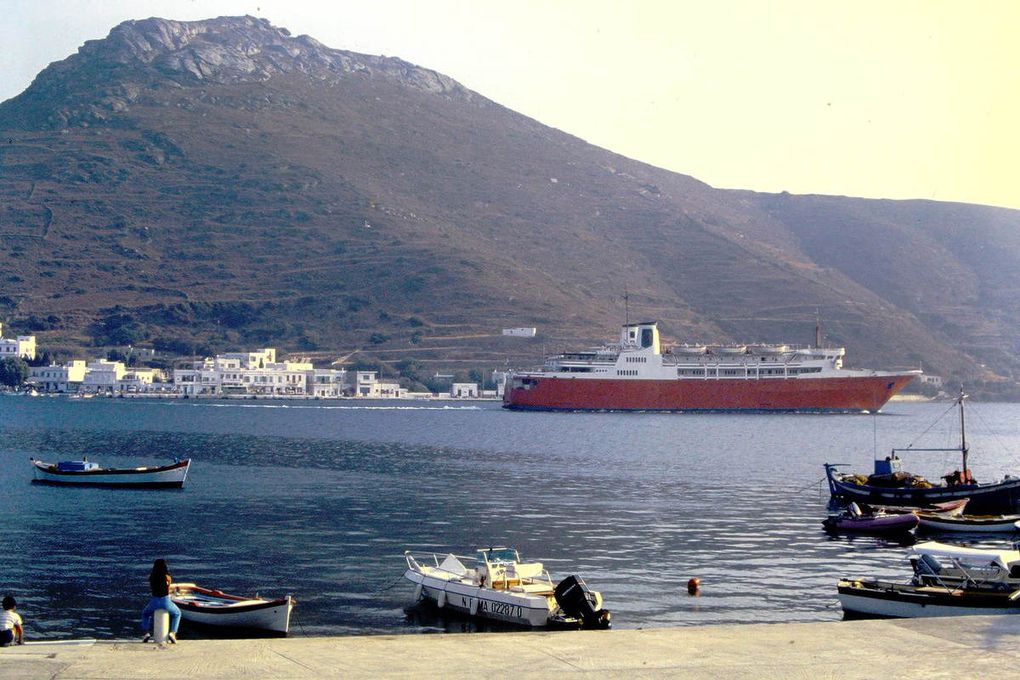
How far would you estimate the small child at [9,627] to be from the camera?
17047mm

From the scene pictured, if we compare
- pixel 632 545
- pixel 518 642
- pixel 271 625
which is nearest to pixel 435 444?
pixel 632 545

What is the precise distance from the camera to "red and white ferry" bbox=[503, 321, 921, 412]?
12688 cm

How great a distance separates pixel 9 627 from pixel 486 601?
8.51 meters

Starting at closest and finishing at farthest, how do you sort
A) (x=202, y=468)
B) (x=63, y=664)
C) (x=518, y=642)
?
1. (x=63, y=664)
2. (x=518, y=642)
3. (x=202, y=468)

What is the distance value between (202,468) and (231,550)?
26.8m

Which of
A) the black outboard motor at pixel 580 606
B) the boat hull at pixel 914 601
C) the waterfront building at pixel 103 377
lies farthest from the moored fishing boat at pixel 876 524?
the waterfront building at pixel 103 377

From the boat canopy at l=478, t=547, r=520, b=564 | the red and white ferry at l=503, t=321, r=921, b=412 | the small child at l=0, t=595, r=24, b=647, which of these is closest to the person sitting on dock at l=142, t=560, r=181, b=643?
the small child at l=0, t=595, r=24, b=647

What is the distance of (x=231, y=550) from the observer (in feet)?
102

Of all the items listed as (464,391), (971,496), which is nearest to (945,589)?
(971,496)

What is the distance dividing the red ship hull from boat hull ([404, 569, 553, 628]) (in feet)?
337

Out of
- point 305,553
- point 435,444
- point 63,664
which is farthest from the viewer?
point 435,444

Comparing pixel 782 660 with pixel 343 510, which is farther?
pixel 343 510

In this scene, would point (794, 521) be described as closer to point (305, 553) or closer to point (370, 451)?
point (305, 553)

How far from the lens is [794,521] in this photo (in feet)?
130
